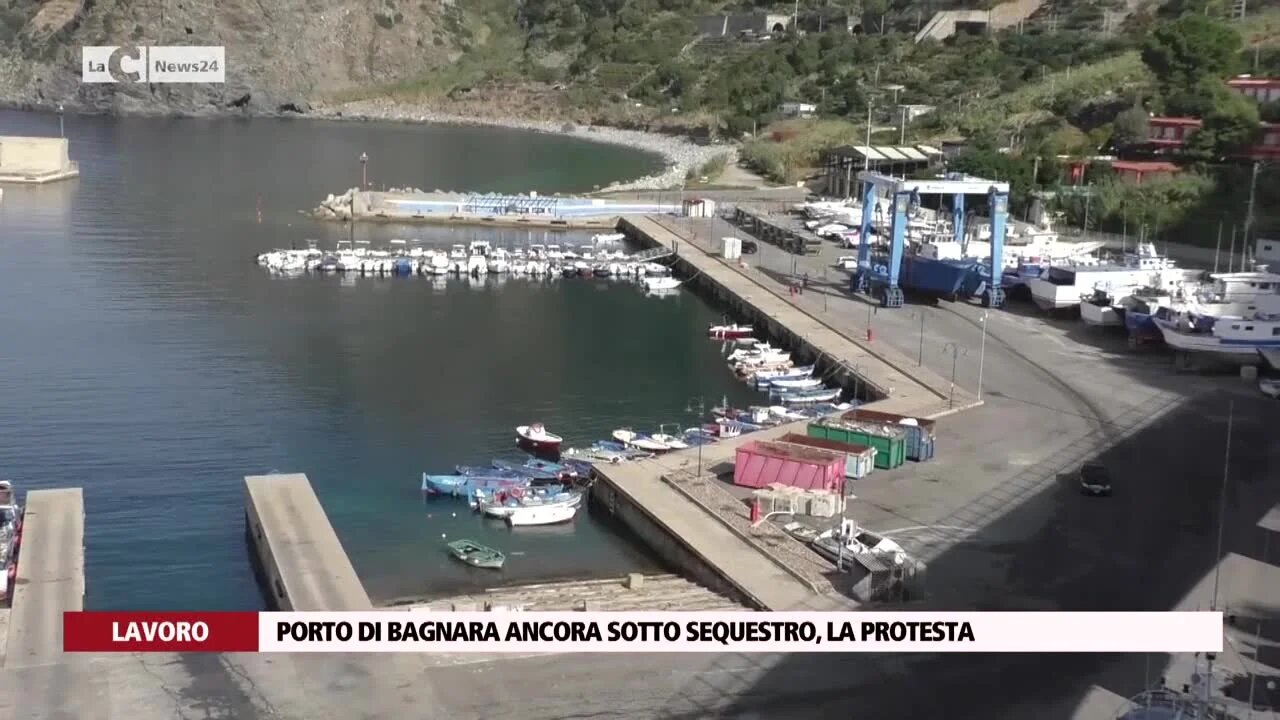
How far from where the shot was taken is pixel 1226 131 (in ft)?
138

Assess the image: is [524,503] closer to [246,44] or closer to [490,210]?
[490,210]

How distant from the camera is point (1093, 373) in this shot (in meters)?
24.8

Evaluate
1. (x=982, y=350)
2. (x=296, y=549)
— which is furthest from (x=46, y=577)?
(x=982, y=350)

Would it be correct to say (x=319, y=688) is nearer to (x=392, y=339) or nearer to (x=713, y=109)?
(x=392, y=339)

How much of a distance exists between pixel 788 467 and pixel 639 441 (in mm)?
3850

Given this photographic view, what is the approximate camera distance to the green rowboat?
1712cm

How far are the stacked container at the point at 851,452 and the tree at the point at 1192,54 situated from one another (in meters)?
32.2

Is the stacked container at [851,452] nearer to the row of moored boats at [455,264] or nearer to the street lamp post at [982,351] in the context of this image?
the street lamp post at [982,351]

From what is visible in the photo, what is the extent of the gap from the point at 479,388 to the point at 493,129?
207 ft

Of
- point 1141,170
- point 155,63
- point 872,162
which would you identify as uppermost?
point 155,63

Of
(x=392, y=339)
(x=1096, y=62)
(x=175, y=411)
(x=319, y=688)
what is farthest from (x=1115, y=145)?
(x=319, y=688)

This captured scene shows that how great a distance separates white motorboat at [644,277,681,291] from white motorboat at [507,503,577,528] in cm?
1735

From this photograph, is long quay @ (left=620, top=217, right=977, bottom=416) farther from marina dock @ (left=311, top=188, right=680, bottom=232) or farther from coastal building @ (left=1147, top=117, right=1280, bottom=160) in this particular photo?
coastal building @ (left=1147, top=117, right=1280, bottom=160)

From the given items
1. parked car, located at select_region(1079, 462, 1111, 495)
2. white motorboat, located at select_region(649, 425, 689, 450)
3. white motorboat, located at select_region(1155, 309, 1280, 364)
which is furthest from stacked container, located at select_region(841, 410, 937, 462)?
white motorboat, located at select_region(1155, 309, 1280, 364)
